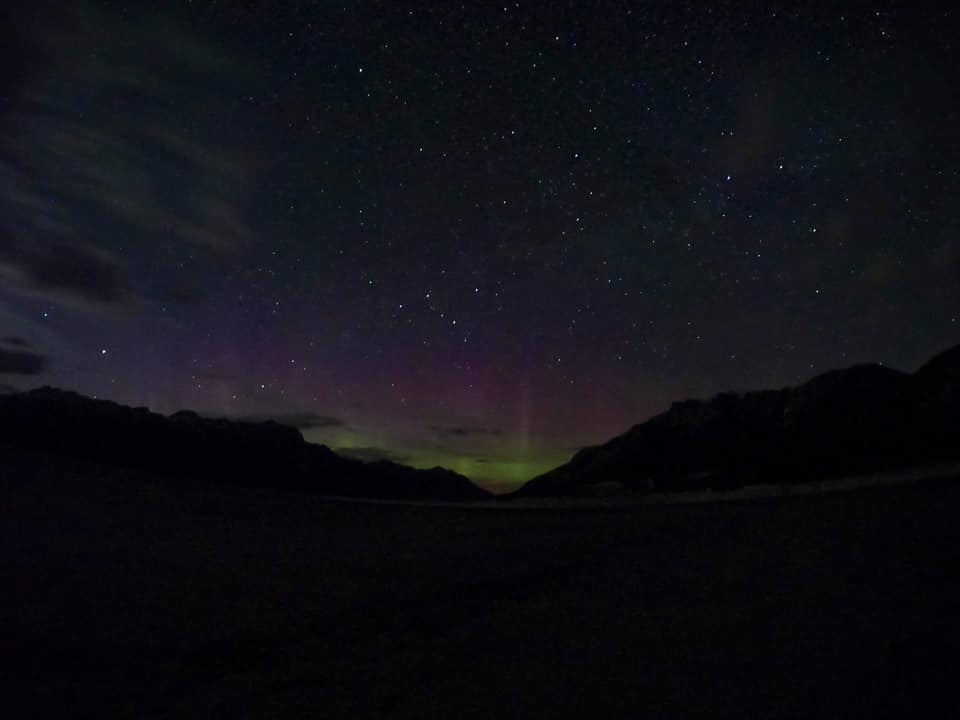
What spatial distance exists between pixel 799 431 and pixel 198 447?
76.1 meters

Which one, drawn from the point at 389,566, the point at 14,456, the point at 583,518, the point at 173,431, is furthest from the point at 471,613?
the point at 173,431

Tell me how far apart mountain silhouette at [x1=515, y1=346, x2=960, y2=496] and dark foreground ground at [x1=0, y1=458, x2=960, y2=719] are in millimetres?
29781

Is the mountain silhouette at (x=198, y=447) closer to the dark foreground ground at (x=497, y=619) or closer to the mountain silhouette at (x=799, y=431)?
the mountain silhouette at (x=799, y=431)

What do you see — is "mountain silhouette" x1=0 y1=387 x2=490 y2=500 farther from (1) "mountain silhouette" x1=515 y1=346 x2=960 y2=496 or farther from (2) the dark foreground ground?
(2) the dark foreground ground

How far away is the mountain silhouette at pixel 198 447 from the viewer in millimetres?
63969

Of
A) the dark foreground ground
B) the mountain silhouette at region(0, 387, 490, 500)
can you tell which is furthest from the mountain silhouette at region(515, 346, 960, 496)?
the dark foreground ground

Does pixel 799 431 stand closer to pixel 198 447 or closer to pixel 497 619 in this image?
pixel 198 447

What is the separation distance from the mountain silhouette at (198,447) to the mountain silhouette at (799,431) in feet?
78.5

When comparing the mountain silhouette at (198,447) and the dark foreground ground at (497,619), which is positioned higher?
the mountain silhouette at (198,447)

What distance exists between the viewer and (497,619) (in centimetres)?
513

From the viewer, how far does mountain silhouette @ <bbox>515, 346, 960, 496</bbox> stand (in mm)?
47094

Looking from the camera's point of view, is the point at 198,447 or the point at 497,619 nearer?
the point at 497,619

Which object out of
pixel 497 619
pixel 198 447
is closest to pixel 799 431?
pixel 198 447

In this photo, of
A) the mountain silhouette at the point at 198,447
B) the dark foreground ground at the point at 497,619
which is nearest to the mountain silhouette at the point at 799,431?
the mountain silhouette at the point at 198,447
